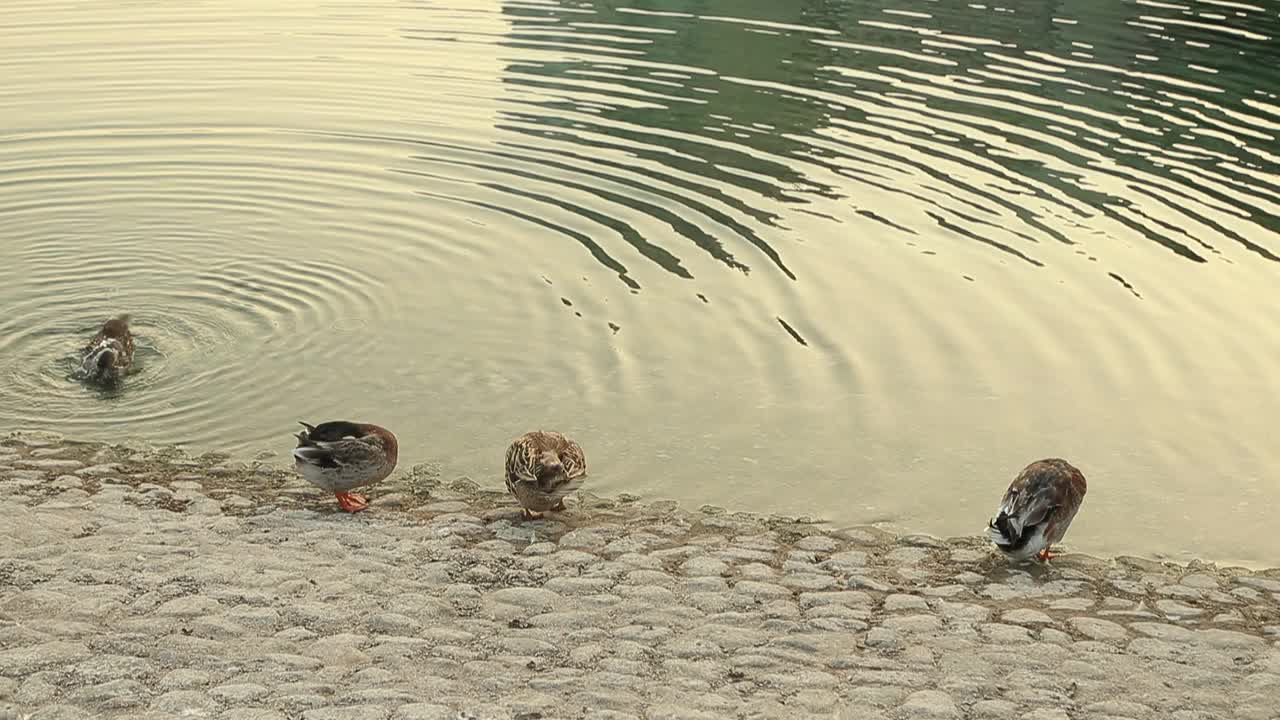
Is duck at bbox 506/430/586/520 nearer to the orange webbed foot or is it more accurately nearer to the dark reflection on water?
the orange webbed foot

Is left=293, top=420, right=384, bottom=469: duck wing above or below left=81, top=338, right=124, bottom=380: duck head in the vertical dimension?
above

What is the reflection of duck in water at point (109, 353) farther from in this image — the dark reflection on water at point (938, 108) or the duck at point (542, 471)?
the dark reflection on water at point (938, 108)

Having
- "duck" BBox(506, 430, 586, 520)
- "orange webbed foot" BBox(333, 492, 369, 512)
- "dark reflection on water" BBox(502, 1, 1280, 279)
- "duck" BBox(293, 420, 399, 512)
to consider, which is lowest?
"orange webbed foot" BBox(333, 492, 369, 512)

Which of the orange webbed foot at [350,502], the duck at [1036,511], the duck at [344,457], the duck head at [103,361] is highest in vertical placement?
the duck at [1036,511]

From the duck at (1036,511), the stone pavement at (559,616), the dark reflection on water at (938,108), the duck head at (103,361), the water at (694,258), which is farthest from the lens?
the dark reflection on water at (938,108)

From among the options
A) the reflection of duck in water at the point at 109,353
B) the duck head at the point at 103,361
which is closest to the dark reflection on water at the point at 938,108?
the reflection of duck in water at the point at 109,353

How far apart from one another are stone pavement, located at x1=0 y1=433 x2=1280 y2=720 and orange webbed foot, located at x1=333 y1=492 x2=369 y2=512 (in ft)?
0.54

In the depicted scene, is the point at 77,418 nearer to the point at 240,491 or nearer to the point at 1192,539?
the point at 240,491

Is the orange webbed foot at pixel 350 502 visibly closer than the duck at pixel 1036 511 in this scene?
No

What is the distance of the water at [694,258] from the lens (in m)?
14.3

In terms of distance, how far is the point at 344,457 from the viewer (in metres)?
11.7

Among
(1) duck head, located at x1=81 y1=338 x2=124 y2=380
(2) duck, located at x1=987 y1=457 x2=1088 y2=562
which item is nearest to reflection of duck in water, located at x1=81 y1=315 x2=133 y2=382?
(1) duck head, located at x1=81 y1=338 x2=124 y2=380

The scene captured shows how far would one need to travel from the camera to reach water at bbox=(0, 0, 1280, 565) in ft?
46.9

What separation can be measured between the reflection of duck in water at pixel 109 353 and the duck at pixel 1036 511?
9.15 meters
